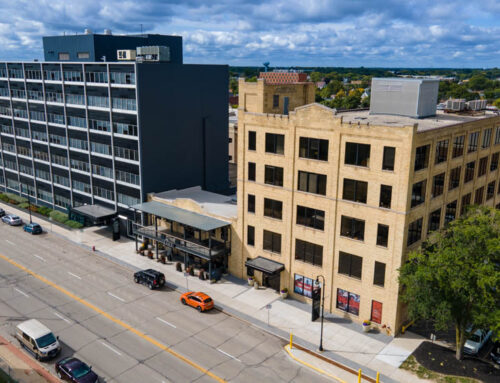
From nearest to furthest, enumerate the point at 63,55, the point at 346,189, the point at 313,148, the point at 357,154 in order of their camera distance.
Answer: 1. the point at 357,154
2. the point at 346,189
3. the point at 313,148
4. the point at 63,55

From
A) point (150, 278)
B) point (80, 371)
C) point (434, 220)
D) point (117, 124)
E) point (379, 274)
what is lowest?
point (150, 278)

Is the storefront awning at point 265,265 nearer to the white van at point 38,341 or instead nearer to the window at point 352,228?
the window at point 352,228

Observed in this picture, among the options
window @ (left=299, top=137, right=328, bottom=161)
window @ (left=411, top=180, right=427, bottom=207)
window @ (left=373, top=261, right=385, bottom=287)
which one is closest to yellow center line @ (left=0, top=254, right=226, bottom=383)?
window @ (left=373, top=261, right=385, bottom=287)

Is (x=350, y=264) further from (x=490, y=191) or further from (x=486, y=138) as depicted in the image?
(x=490, y=191)

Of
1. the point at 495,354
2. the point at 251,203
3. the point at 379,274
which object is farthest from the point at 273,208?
the point at 495,354

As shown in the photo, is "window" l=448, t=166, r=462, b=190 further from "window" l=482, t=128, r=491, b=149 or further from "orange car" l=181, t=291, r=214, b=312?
"orange car" l=181, t=291, r=214, b=312

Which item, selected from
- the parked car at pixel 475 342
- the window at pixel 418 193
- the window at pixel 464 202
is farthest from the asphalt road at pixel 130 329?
the window at pixel 464 202
